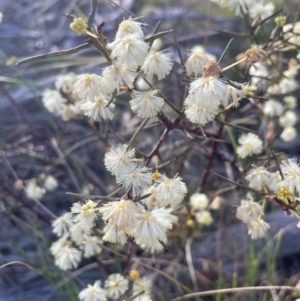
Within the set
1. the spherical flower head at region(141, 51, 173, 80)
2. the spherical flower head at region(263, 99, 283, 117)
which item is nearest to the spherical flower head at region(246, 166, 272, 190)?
the spherical flower head at region(141, 51, 173, 80)


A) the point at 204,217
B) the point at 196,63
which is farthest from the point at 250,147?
the point at 204,217

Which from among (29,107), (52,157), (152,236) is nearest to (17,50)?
(29,107)

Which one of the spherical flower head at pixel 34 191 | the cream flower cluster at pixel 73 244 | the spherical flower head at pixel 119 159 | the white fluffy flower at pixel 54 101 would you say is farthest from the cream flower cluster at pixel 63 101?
the spherical flower head at pixel 119 159

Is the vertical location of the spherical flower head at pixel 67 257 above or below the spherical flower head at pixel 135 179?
below

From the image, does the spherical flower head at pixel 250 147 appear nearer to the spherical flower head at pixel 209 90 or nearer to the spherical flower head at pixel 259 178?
the spherical flower head at pixel 259 178

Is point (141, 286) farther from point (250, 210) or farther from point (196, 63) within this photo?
point (196, 63)

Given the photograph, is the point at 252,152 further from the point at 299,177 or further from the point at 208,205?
the point at 208,205
